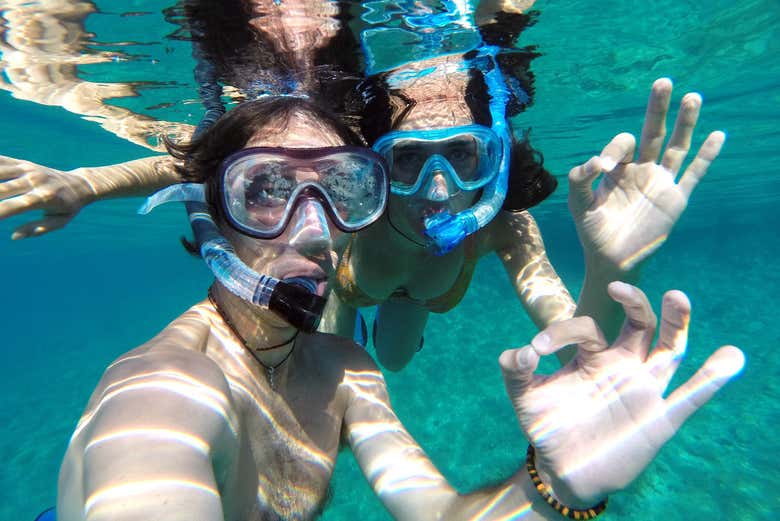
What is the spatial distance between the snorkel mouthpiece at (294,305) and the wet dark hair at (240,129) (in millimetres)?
869

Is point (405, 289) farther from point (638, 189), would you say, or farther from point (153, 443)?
point (153, 443)

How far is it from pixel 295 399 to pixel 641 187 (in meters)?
2.62

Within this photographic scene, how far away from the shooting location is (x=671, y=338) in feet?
5.76

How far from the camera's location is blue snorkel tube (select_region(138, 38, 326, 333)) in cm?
223

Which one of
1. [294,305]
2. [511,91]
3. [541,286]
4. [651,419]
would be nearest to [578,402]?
[651,419]

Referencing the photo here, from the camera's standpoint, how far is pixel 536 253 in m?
4.39

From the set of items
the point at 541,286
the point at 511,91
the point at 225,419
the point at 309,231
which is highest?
the point at 511,91

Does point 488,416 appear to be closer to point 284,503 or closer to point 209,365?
point 284,503

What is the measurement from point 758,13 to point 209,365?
10.4 meters

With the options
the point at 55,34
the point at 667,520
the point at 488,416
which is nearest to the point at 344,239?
the point at 55,34

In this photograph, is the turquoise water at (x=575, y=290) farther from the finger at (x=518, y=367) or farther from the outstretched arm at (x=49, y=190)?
the outstretched arm at (x=49, y=190)

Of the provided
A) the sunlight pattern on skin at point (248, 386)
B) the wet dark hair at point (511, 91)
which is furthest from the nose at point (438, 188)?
the sunlight pattern on skin at point (248, 386)

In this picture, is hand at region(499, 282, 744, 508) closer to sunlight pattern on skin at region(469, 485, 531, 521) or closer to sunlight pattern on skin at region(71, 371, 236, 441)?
sunlight pattern on skin at region(469, 485, 531, 521)

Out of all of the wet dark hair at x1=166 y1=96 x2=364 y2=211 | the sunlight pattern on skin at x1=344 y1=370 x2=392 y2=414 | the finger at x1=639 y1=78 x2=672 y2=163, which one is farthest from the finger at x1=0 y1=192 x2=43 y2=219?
the finger at x1=639 y1=78 x2=672 y2=163
